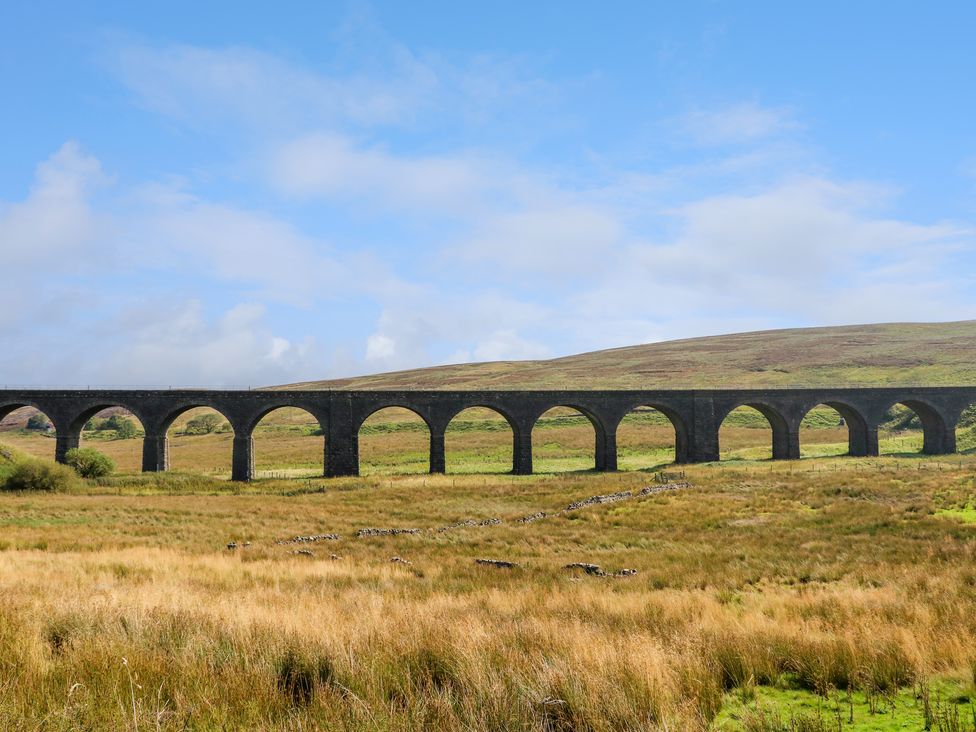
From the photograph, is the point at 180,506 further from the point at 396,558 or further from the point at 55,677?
the point at 55,677

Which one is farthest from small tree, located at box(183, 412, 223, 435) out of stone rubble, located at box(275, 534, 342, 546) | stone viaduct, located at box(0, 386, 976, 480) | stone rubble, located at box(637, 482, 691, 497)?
stone rubble, located at box(275, 534, 342, 546)

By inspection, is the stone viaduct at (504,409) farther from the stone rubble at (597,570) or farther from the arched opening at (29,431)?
the stone rubble at (597,570)

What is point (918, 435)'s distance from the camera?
180 ft

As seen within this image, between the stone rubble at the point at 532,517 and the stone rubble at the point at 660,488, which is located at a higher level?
the stone rubble at the point at 660,488

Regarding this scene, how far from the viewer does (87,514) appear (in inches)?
922

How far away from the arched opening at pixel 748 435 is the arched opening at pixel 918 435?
323 inches

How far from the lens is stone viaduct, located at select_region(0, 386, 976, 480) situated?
37.4 metres

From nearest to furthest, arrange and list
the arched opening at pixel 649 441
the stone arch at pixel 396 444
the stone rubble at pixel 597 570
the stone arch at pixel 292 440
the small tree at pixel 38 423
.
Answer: the stone rubble at pixel 597 570 → the stone arch at pixel 292 440 → the arched opening at pixel 649 441 → the stone arch at pixel 396 444 → the small tree at pixel 38 423

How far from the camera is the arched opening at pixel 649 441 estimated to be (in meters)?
42.7

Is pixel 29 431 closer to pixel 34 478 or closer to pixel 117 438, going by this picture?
pixel 117 438

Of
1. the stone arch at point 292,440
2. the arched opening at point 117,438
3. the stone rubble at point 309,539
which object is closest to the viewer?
the stone rubble at point 309,539

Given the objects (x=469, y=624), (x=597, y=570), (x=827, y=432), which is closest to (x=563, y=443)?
(x=827, y=432)

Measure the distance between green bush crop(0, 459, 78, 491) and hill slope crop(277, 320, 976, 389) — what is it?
51117 millimetres

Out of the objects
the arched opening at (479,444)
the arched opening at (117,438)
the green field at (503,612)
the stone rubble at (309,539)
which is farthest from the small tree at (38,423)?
the stone rubble at (309,539)
